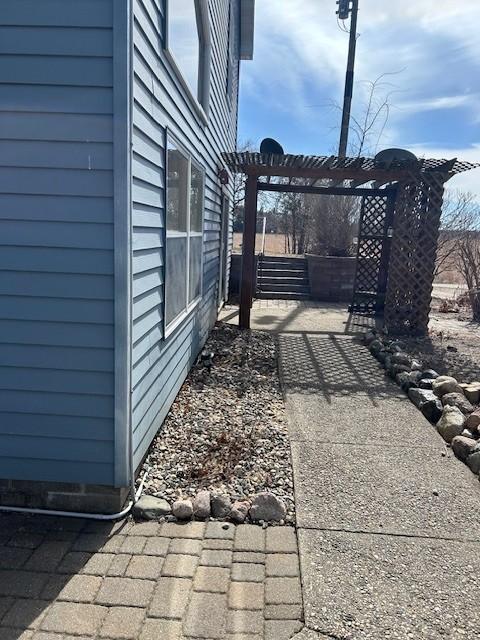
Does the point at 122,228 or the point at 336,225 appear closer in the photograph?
the point at 122,228

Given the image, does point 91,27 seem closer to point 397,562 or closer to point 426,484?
point 397,562

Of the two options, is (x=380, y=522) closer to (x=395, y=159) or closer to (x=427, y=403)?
(x=427, y=403)

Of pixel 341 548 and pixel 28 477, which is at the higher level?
pixel 28 477

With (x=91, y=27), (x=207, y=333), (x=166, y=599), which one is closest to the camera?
(x=166, y=599)

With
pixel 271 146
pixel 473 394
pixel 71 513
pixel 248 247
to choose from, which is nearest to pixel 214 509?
pixel 71 513

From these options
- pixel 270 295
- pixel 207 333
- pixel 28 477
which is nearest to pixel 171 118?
pixel 28 477

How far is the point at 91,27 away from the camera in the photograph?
2.04 m

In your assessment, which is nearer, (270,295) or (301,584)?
(301,584)

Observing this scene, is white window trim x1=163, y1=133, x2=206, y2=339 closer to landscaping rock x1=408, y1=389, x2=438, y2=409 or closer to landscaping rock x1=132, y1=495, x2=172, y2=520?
landscaping rock x1=132, y1=495, x2=172, y2=520

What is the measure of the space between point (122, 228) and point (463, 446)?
2755mm

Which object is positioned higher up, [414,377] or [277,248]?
[277,248]

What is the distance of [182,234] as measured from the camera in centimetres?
382

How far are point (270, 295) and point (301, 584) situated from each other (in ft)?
30.7

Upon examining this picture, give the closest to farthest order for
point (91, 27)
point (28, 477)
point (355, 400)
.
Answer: point (91, 27)
point (28, 477)
point (355, 400)
